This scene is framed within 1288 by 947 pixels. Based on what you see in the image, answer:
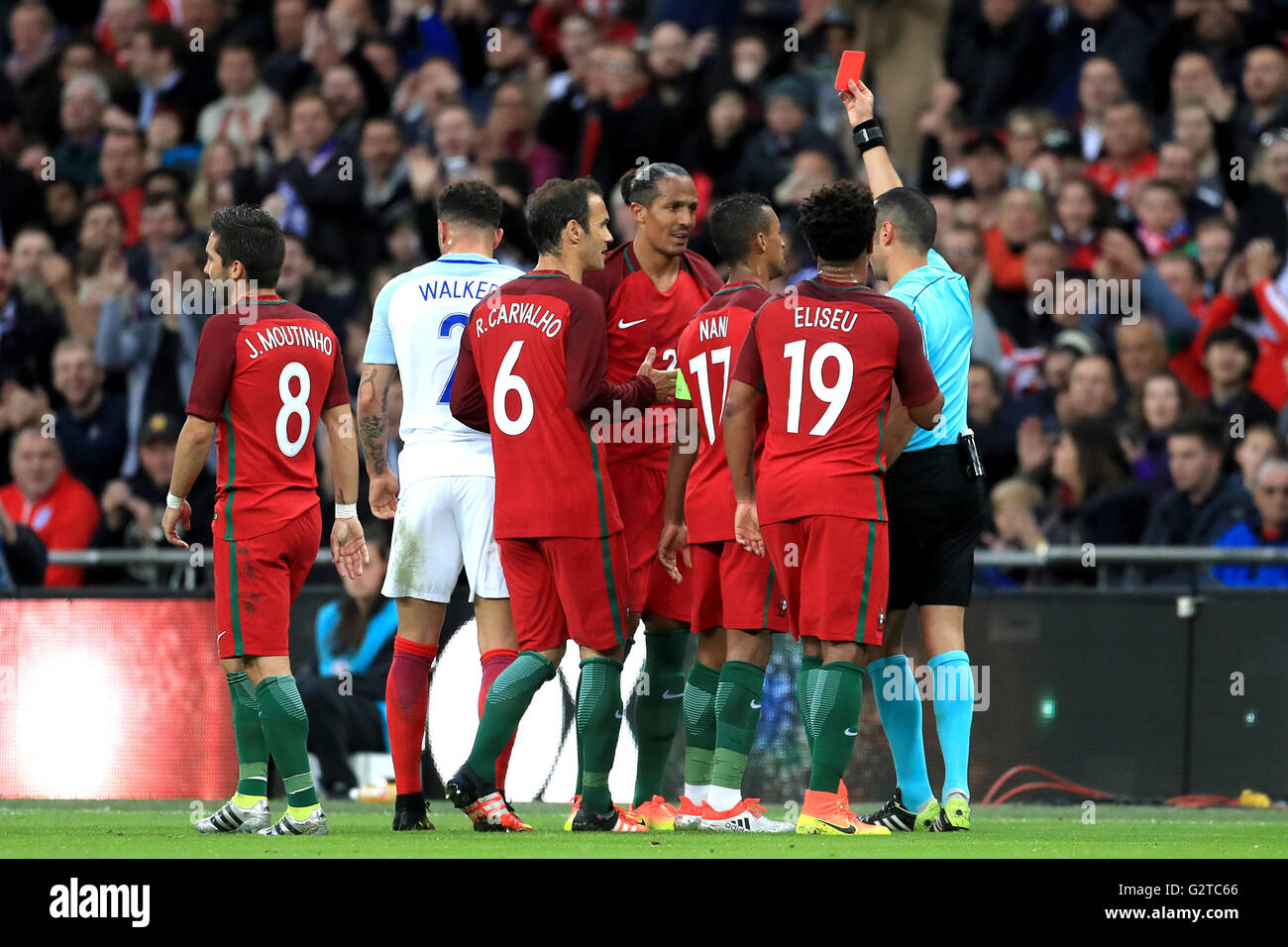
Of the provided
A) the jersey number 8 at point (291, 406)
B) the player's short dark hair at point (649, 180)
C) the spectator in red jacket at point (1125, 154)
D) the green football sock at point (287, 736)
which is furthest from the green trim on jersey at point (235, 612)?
the spectator in red jacket at point (1125, 154)

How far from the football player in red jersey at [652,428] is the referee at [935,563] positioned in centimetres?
85

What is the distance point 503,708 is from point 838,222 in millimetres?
2147

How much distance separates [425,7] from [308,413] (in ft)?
32.3

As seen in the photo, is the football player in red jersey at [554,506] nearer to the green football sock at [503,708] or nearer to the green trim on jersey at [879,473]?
the green football sock at [503,708]

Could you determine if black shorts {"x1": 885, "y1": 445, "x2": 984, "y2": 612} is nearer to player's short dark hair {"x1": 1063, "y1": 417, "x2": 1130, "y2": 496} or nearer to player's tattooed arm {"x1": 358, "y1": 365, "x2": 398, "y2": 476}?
player's tattooed arm {"x1": 358, "y1": 365, "x2": 398, "y2": 476}

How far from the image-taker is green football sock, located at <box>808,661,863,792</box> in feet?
23.4

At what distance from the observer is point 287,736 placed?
23.9 feet

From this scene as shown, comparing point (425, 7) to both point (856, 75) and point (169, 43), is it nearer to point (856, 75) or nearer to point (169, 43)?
point (169, 43)

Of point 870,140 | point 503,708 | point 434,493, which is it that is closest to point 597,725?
point 503,708

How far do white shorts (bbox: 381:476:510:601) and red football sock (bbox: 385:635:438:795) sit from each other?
0.24m

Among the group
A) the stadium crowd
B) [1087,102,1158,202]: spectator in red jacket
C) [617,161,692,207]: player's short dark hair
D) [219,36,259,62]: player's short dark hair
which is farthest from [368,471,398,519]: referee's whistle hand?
[219,36,259,62]: player's short dark hair

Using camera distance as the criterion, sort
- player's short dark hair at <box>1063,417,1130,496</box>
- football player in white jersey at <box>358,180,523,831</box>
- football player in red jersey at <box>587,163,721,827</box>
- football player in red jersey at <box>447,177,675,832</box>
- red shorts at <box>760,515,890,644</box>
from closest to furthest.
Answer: red shorts at <box>760,515,890,644</box> → football player in red jersey at <box>447,177,675,832</box> → football player in white jersey at <box>358,180,523,831</box> → football player in red jersey at <box>587,163,721,827</box> → player's short dark hair at <box>1063,417,1130,496</box>

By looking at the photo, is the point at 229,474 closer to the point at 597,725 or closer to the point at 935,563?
the point at 597,725

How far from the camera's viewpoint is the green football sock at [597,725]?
7453mm
